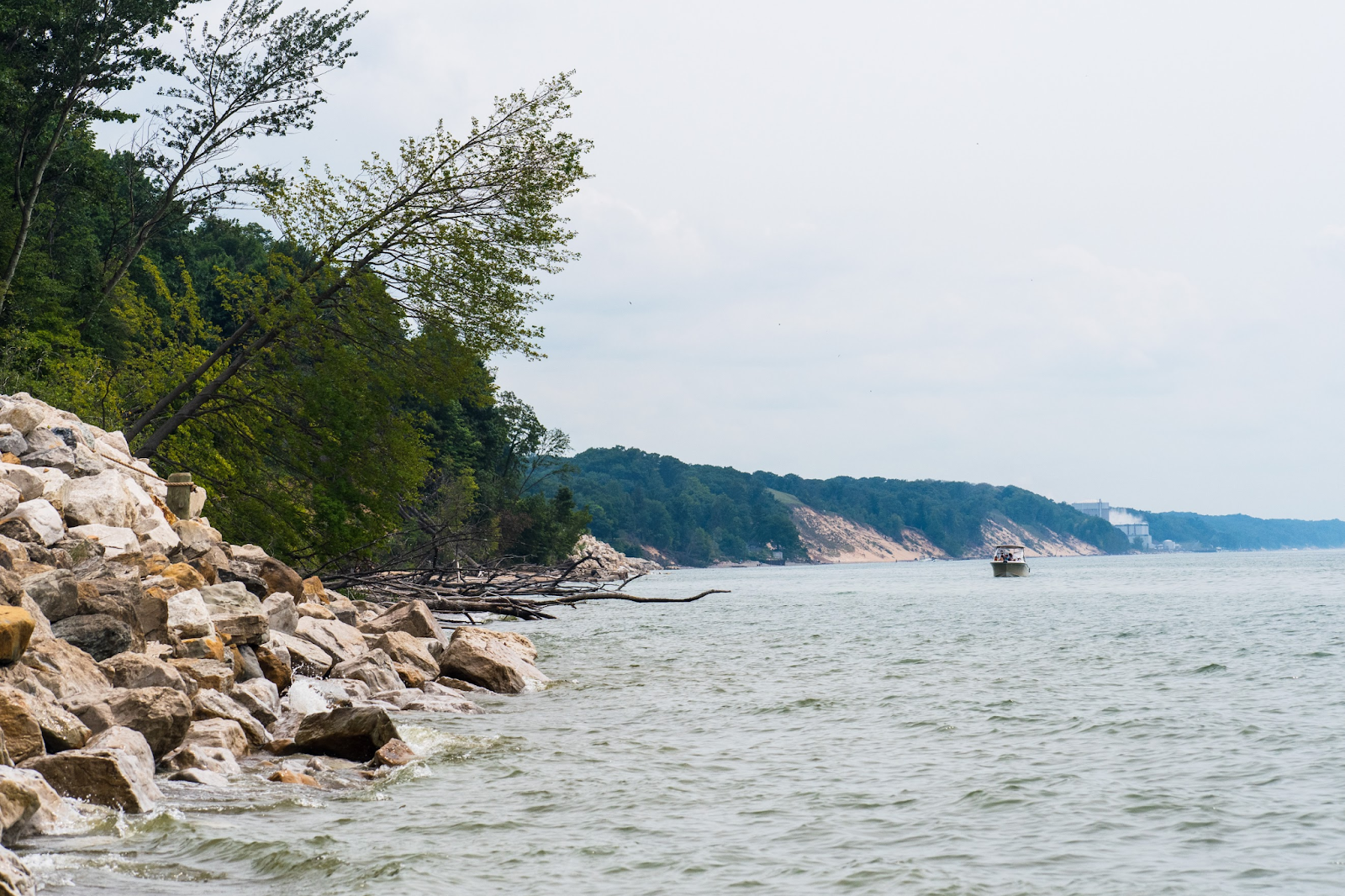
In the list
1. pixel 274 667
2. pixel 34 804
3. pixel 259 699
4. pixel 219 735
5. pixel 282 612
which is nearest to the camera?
pixel 34 804

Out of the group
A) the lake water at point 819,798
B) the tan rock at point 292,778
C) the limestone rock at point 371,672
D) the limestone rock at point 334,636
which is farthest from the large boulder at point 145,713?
the limestone rock at point 334,636

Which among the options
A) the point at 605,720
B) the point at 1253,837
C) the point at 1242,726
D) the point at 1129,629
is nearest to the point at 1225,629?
the point at 1129,629

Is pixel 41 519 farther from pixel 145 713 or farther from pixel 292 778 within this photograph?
pixel 292 778

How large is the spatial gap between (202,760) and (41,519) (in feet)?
14.6

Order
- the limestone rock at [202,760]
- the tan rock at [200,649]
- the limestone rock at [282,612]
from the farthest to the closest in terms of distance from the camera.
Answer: the limestone rock at [282,612], the tan rock at [200,649], the limestone rock at [202,760]

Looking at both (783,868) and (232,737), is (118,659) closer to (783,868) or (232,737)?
(232,737)

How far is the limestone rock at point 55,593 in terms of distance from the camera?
10.9 meters

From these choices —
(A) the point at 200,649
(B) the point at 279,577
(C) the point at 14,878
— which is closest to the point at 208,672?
Answer: (A) the point at 200,649

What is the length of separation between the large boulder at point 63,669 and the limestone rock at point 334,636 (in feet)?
18.8

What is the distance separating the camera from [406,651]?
58.7 feet

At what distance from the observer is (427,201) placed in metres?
26.7

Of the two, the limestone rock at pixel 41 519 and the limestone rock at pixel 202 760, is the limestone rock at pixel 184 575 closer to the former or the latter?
the limestone rock at pixel 41 519

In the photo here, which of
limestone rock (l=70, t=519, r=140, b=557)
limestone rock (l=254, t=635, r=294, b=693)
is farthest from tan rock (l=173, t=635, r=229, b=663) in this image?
limestone rock (l=70, t=519, r=140, b=557)

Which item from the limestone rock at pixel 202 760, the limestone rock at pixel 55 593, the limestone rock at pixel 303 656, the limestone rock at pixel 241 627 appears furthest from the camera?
the limestone rock at pixel 303 656
